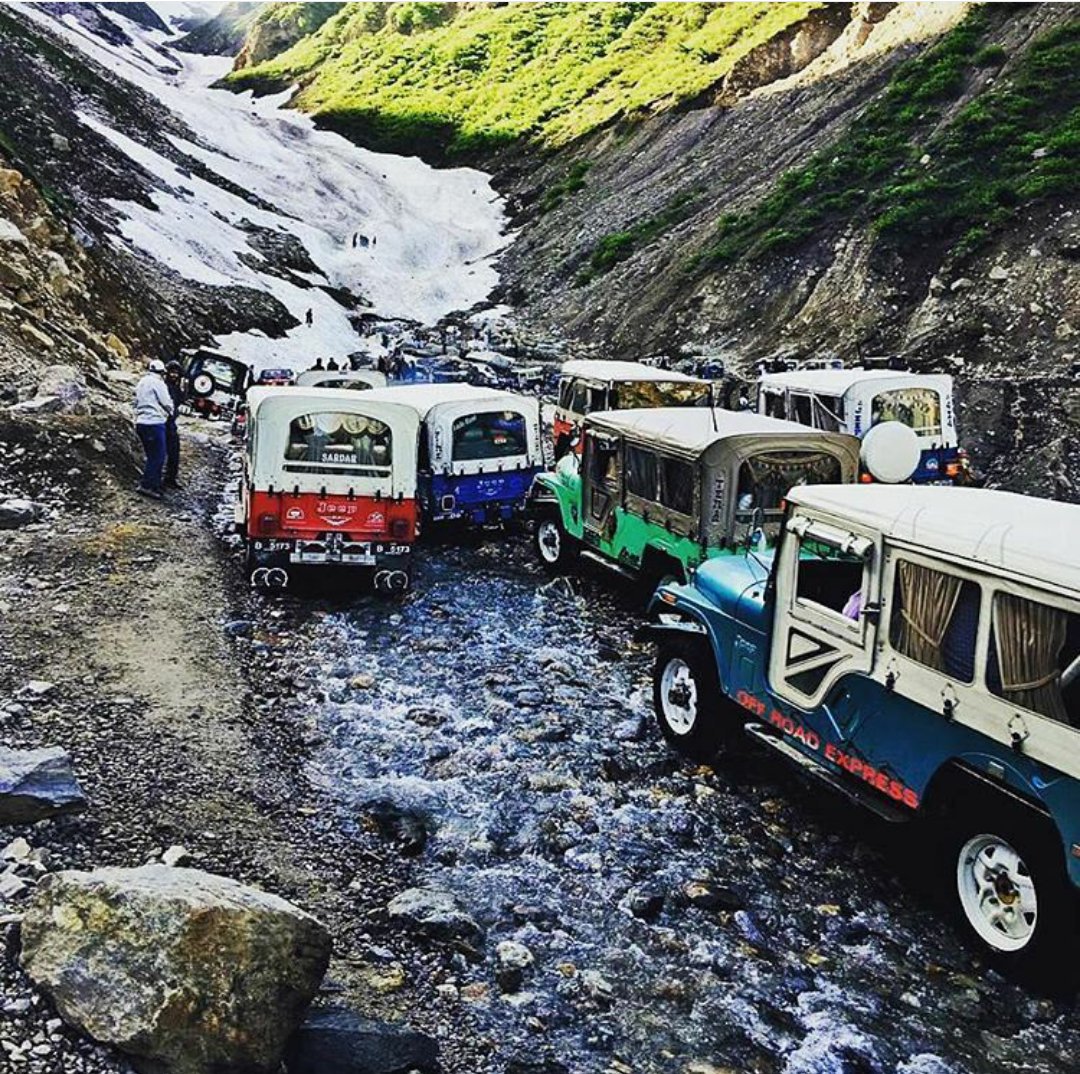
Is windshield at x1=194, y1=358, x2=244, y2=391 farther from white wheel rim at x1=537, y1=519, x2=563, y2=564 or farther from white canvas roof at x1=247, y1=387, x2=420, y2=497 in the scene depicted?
white wheel rim at x1=537, y1=519, x2=563, y2=564

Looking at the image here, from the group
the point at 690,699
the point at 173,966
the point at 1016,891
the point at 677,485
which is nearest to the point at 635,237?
the point at 677,485

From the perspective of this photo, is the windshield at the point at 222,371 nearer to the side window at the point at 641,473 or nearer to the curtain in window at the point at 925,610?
the side window at the point at 641,473

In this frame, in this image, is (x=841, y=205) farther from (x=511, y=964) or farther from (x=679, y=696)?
(x=511, y=964)

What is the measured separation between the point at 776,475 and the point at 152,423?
10.1 m

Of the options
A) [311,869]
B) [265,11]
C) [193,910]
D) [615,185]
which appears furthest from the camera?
[265,11]

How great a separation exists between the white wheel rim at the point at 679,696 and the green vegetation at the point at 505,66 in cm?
6009

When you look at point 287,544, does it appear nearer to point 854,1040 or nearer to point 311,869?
point 311,869

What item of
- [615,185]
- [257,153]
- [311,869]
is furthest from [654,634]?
[257,153]

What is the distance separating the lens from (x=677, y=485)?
36.7ft

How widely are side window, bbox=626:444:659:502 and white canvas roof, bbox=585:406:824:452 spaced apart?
0.24 m

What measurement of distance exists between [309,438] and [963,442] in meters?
14.4

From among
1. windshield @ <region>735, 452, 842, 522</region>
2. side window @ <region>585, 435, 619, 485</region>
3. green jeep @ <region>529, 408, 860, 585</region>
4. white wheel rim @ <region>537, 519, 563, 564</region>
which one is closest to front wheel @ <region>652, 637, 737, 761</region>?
green jeep @ <region>529, 408, 860, 585</region>

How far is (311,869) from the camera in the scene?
22.9 ft

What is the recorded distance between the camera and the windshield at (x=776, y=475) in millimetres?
10617
